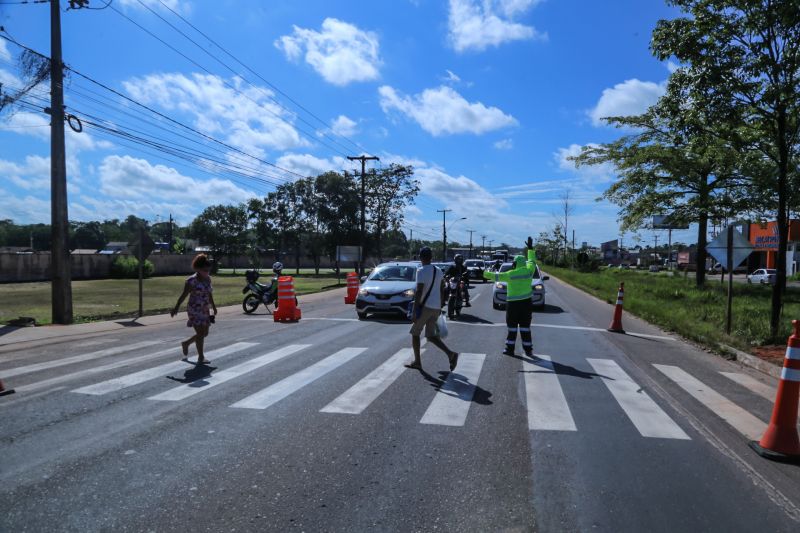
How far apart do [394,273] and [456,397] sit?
9936 millimetres

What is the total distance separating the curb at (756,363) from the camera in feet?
28.4

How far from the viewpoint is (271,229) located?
6681 centimetres

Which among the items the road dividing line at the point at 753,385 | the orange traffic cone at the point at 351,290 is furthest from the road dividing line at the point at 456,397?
the orange traffic cone at the point at 351,290

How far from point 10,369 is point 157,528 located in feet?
21.3

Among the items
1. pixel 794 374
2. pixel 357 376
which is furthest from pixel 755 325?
pixel 357 376

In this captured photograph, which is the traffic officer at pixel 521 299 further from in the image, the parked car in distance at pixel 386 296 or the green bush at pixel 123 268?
the green bush at pixel 123 268

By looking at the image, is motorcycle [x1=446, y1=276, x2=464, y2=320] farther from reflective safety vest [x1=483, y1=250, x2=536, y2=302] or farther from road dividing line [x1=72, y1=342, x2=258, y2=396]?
road dividing line [x1=72, y1=342, x2=258, y2=396]

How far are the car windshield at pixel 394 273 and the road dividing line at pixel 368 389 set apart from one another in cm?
702

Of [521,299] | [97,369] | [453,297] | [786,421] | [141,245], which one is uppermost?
[141,245]

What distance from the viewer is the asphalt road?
3578 mm

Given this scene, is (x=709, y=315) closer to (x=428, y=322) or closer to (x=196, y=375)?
(x=428, y=322)

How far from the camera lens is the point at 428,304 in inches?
315

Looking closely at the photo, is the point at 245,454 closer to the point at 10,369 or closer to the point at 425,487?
the point at 425,487

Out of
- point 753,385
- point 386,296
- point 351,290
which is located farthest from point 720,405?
point 351,290
